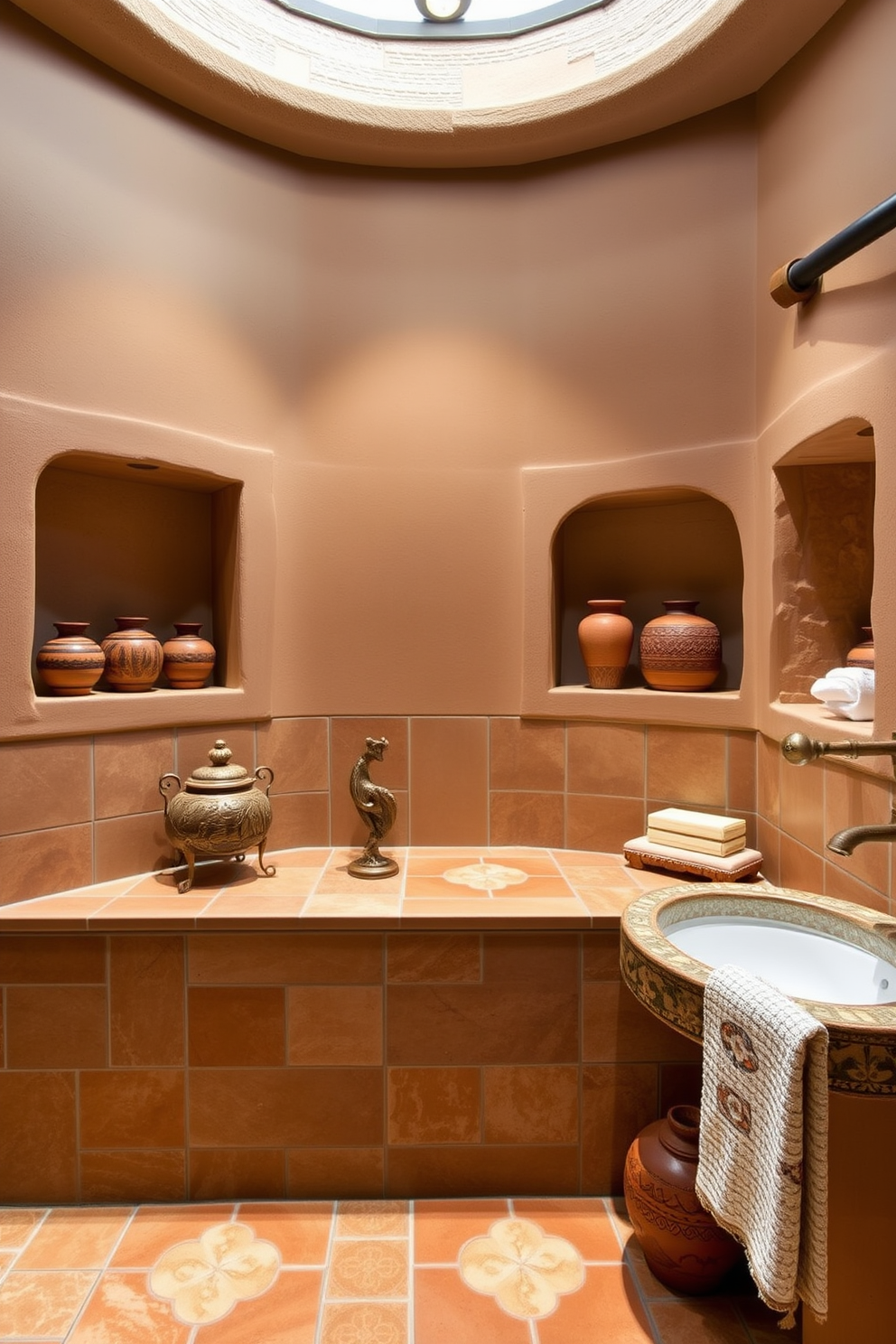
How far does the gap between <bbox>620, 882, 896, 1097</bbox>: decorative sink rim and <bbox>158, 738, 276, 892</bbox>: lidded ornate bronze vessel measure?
112cm

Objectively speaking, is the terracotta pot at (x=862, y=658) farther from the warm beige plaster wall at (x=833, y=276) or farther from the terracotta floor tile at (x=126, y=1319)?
the terracotta floor tile at (x=126, y=1319)

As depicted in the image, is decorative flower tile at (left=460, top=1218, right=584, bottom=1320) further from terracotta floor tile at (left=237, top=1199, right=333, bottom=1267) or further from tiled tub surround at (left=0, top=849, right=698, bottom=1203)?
terracotta floor tile at (left=237, top=1199, right=333, bottom=1267)

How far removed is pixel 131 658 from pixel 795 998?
1916mm

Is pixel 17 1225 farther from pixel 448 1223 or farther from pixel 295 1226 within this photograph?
pixel 448 1223

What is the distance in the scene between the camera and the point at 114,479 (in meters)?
2.55

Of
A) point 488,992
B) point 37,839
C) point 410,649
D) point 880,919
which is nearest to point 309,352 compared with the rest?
point 410,649

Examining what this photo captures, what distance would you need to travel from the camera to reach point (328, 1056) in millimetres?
2041

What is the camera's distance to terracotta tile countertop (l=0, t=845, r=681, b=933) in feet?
6.64

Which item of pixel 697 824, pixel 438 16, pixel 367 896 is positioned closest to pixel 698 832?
pixel 697 824

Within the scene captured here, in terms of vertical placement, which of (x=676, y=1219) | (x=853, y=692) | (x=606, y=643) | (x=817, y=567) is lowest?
(x=676, y=1219)

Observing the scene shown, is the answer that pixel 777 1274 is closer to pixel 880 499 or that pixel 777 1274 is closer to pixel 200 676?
pixel 880 499

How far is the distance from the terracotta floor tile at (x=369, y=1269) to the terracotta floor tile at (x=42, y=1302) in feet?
1.72

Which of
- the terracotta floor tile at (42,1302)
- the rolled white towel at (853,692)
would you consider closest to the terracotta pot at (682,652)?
the rolled white towel at (853,692)

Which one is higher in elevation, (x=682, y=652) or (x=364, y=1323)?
(x=682, y=652)
